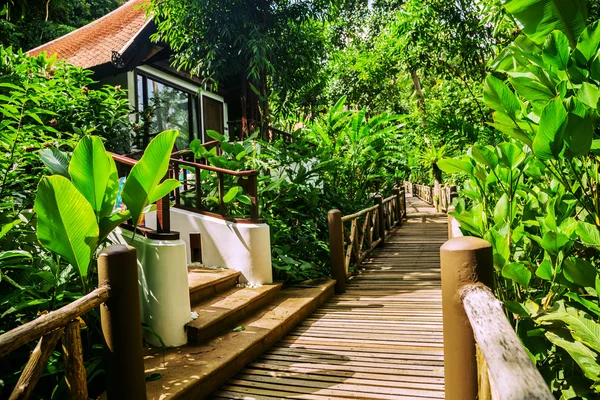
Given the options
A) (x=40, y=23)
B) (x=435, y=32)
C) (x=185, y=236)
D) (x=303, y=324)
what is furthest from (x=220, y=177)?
(x=40, y=23)

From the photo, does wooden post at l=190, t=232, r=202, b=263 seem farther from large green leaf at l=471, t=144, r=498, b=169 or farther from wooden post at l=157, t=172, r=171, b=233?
large green leaf at l=471, t=144, r=498, b=169

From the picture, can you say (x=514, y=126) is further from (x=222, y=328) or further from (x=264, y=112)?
(x=264, y=112)

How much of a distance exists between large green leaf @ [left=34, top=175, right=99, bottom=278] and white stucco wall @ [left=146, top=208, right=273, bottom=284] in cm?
242

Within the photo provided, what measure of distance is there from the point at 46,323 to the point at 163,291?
1513 millimetres

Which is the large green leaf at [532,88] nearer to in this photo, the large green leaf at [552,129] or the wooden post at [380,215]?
the large green leaf at [552,129]

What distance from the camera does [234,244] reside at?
4.71 metres

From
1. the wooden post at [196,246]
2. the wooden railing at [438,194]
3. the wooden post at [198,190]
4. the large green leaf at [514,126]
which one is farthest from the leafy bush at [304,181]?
the large green leaf at [514,126]

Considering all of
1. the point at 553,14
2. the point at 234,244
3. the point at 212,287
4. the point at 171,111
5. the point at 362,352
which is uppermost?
the point at 171,111

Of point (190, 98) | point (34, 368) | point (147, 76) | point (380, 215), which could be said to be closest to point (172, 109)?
point (190, 98)

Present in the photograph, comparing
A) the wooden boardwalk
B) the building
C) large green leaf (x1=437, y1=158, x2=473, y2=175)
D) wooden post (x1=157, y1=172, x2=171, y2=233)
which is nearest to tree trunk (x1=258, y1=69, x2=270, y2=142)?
the building

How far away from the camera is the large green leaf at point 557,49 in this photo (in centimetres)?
141

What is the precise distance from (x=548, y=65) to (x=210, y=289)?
3.46 metres

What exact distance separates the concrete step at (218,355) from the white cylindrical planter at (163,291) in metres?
0.12

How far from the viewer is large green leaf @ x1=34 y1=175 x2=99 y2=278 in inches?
81.0
